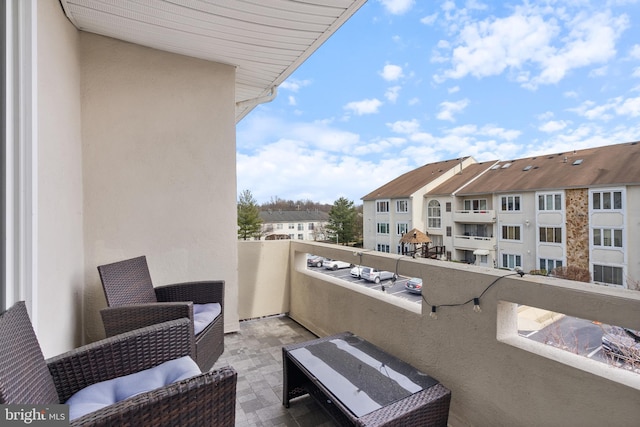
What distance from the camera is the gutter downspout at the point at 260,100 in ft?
12.8

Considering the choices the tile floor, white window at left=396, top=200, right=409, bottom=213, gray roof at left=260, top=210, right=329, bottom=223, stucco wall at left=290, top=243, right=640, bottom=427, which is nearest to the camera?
stucco wall at left=290, top=243, right=640, bottom=427

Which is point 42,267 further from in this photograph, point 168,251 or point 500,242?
point 500,242

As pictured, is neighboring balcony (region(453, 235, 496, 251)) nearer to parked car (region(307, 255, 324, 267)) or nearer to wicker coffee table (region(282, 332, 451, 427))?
parked car (region(307, 255, 324, 267))

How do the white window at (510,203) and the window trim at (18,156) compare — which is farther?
the white window at (510,203)

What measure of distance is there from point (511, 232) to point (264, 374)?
9.92 metres

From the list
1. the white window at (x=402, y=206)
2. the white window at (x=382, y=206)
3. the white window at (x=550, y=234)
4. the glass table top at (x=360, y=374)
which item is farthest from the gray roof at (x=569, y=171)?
the glass table top at (x=360, y=374)

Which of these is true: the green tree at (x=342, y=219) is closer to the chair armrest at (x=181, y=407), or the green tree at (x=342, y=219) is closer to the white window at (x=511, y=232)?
the white window at (x=511, y=232)

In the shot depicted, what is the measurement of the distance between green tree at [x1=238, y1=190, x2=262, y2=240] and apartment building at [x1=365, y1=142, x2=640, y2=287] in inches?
263

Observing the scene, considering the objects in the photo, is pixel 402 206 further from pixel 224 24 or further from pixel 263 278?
pixel 224 24

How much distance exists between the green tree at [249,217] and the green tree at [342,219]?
442 cm

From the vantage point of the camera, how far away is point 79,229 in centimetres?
250

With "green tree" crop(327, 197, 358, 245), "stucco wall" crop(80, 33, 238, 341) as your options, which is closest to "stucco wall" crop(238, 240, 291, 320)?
"stucco wall" crop(80, 33, 238, 341)

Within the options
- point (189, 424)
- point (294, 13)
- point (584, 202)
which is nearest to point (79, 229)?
point (189, 424)

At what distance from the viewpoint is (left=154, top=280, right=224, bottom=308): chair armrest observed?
2660 mm
